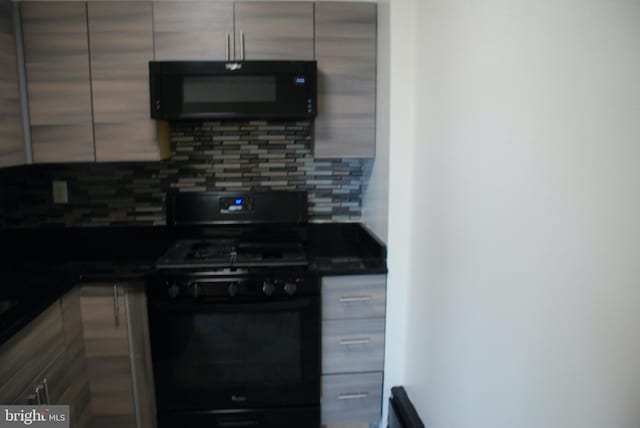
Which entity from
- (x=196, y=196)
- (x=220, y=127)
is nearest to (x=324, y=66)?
(x=220, y=127)

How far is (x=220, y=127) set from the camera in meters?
2.51

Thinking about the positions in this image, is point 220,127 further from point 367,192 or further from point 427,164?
point 427,164

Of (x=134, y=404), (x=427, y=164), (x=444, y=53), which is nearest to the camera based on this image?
(x=444, y=53)

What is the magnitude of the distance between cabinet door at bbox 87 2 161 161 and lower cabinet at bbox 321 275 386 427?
1.10m

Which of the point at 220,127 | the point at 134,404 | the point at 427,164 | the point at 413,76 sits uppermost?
the point at 413,76

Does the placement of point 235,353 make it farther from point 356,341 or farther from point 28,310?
point 28,310

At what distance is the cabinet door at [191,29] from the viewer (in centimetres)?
214

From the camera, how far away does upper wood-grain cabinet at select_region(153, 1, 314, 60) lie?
2143mm

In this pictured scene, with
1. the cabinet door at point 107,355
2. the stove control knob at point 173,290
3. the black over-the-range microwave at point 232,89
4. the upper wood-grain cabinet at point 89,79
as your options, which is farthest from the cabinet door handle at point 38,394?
the black over-the-range microwave at point 232,89

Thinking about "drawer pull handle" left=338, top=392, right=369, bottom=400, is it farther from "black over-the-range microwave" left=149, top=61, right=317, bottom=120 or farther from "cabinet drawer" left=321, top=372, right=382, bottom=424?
"black over-the-range microwave" left=149, top=61, right=317, bottom=120

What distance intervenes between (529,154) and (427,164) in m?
0.75

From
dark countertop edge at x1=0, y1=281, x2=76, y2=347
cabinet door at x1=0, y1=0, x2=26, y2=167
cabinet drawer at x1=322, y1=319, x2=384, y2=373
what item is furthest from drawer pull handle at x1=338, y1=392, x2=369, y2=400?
cabinet door at x1=0, y1=0, x2=26, y2=167

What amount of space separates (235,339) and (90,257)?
823mm

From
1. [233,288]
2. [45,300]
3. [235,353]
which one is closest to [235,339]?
[235,353]
